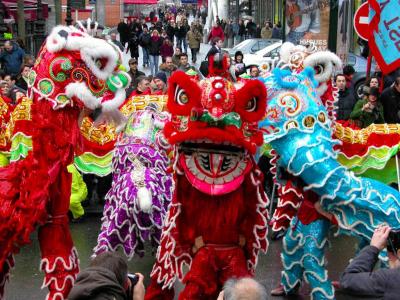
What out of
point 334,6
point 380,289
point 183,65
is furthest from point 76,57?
point 334,6

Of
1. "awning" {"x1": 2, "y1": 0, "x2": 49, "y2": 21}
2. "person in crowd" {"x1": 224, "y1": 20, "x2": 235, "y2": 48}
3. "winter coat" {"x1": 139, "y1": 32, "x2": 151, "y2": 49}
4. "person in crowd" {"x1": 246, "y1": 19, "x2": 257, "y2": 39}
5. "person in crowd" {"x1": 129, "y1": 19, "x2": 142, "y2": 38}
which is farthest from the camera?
"person in crowd" {"x1": 224, "y1": 20, "x2": 235, "y2": 48}

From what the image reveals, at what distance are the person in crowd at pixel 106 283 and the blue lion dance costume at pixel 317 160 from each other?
6.88 feet

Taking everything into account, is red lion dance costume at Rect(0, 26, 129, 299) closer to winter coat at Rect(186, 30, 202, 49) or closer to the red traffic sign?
the red traffic sign

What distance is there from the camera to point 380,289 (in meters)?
4.07

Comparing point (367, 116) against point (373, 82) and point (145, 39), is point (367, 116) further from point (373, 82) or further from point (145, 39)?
point (145, 39)

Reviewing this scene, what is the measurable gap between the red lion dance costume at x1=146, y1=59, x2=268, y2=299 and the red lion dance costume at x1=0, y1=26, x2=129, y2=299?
0.70m

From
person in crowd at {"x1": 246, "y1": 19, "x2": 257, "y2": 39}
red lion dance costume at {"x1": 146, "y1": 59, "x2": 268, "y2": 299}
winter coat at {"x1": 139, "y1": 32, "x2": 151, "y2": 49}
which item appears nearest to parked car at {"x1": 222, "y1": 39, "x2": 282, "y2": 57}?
winter coat at {"x1": 139, "y1": 32, "x2": 151, "y2": 49}

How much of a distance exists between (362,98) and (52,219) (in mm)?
5706

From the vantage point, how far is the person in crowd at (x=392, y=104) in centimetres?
1055

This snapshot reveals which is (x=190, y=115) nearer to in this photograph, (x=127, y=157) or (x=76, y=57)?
(x=76, y=57)

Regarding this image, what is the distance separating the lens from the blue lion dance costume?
19.7ft

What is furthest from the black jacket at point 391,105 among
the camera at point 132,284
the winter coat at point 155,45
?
the winter coat at point 155,45

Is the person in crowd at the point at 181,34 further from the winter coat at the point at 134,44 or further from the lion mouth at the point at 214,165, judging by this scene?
the lion mouth at the point at 214,165

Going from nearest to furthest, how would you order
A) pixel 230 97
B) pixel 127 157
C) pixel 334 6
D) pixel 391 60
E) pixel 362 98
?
pixel 230 97
pixel 127 157
pixel 391 60
pixel 362 98
pixel 334 6
